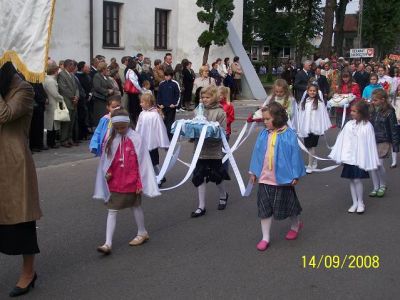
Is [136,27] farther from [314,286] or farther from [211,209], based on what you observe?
[314,286]

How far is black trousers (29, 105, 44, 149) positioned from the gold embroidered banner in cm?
726

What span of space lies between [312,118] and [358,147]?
9.93 feet

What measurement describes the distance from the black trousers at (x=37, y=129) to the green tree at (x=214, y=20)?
13191mm

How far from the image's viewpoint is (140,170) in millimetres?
5879

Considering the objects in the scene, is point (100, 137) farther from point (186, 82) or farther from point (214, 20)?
point (214, 20)

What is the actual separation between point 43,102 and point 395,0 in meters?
51.2

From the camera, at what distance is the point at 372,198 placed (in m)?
8.52

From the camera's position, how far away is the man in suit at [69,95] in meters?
12.6

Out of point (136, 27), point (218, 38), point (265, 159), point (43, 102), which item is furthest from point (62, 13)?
point (265, 159)

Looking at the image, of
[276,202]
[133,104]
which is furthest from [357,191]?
[133,104]

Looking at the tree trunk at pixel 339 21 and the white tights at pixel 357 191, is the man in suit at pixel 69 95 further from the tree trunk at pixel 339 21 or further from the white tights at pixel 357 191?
the tree trunk at pixel 339 21

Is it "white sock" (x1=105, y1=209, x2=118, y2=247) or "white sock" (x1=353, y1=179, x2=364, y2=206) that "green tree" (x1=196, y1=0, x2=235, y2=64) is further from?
"white sock" (x1=105, y1=209, x2=118, y2=247)
